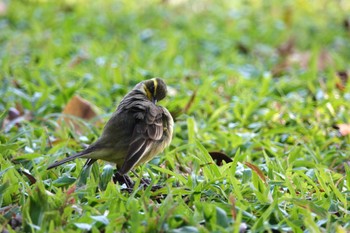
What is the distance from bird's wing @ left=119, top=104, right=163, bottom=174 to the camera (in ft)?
13.8

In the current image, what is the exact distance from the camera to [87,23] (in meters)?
9.58

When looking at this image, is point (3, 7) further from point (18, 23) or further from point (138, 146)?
point (138, 146)

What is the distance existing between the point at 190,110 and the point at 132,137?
5.88 ft

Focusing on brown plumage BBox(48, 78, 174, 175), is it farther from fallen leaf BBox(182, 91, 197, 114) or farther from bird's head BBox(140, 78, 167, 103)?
fallen leaf BBox(182, 91, 197, 114)

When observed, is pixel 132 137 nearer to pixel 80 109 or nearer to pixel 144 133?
pixel 144 133

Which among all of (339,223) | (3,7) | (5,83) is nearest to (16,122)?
(5,83)

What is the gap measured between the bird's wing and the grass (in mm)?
196

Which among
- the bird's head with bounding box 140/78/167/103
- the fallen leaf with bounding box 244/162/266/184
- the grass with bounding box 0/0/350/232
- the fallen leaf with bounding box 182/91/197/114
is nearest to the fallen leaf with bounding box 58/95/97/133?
the grass with bounding box 0/0/350/232

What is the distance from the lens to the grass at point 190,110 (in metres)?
3.69

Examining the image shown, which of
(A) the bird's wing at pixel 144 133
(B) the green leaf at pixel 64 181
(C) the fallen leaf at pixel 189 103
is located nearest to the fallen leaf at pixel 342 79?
(C) the fallen leaf at pixel 189 103

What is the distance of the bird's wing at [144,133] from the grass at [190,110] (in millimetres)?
196

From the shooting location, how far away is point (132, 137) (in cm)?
437

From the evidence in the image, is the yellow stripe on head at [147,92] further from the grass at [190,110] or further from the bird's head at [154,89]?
the grass at [190,110]

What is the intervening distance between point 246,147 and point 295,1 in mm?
5981
